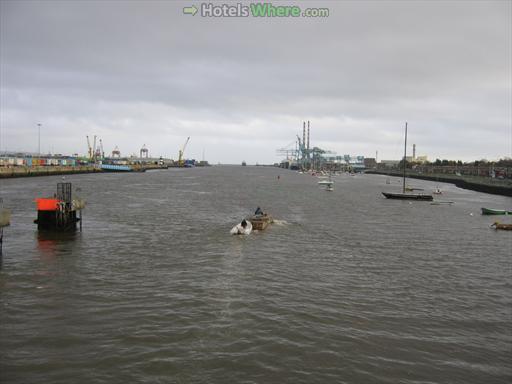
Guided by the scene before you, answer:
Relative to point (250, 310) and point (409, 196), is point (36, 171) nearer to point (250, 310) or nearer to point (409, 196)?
point (409, 196)

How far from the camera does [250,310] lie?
17.2 m

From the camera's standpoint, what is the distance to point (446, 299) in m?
19.5

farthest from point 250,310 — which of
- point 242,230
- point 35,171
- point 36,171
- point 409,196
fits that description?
point 36,171

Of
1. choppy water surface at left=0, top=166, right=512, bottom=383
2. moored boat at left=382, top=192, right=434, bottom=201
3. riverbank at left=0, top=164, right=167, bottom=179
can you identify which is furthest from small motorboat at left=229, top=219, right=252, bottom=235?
riverbank at left=0, top=164, right=167, bottom=179

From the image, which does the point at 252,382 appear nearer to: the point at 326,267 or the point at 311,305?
the point at 311,305

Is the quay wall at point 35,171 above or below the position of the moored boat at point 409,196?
above

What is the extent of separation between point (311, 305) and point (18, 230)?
29.4 meters

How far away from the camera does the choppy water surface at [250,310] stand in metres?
12.6

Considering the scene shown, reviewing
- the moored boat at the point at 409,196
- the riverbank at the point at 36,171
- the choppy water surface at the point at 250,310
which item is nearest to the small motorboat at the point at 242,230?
the choppy water surface at the point at 250,310

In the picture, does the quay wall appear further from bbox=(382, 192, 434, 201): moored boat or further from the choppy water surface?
bbox=(382, 192, 434, 201): moored boat

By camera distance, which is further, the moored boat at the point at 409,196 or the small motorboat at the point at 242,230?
the moored boat at the point at 409,196

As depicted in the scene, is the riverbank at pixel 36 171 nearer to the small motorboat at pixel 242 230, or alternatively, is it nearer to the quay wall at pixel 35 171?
the quay wall at pixel 35 171

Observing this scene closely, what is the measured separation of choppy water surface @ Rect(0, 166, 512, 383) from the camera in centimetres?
1256

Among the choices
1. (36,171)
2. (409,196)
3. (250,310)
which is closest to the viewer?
(250,310)
